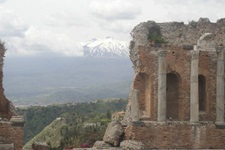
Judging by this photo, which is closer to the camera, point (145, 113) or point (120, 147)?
point (120, 147)

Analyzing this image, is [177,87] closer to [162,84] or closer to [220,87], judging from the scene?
[162,84]

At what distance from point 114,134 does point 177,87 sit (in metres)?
5.61

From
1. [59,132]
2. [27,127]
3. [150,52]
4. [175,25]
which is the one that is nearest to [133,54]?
[150,52]

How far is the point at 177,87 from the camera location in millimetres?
30062

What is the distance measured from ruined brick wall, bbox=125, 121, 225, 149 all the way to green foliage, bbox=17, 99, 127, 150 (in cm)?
1447

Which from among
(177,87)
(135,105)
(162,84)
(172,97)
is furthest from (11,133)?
(177,87)

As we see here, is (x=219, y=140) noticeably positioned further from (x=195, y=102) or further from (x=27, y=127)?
(x=27, y=127)

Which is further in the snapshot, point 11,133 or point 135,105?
point 135,105

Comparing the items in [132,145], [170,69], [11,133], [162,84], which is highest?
[170,69]

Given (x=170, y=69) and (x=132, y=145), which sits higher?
(x=170, y=69)

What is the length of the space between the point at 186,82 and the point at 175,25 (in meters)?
3.85

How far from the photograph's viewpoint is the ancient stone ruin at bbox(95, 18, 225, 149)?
27.1m

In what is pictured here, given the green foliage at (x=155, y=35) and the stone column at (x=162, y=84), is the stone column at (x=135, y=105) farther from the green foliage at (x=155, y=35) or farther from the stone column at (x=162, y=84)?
the green foliage at (x=155, y=35)

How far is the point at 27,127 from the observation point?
7706cm
